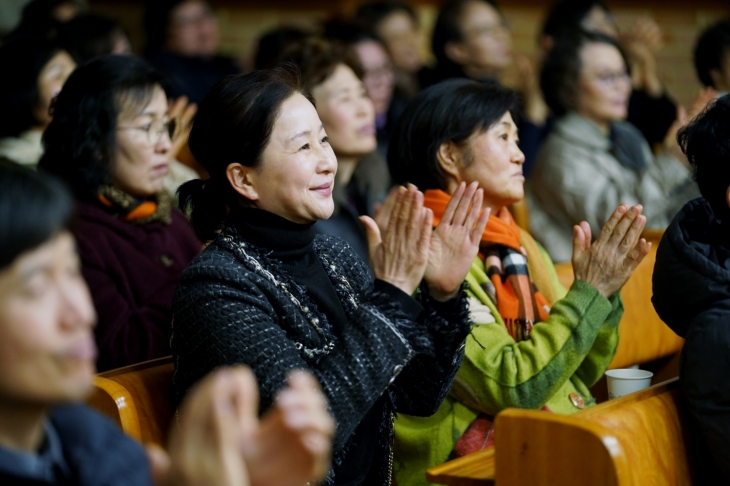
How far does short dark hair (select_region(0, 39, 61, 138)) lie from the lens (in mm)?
2979

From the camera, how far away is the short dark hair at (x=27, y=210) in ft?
3.21

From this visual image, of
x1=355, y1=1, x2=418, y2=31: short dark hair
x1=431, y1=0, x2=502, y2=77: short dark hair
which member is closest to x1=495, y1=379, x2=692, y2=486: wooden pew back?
x1=431, y1=0, x2=502, y2=77: short dark hair

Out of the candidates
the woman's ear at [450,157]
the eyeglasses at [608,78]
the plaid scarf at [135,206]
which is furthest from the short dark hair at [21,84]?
the eyeglasses at [608,78]

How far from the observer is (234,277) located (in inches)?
63.5

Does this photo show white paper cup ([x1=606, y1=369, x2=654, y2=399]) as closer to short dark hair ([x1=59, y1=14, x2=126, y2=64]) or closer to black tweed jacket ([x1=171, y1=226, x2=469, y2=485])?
black tweed jacket ([x1=171, y1=226, x2=469, y2=485])

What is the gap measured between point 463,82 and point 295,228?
0.71m

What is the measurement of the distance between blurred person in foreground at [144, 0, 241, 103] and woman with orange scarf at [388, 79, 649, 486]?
2.59m

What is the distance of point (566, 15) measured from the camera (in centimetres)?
479

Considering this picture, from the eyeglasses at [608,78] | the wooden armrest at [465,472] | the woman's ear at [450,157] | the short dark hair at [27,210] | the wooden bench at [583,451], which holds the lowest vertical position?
the wooden armrest at [465,472]

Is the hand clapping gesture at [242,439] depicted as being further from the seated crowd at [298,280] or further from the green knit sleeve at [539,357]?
the green knit sleeve at [539,357]

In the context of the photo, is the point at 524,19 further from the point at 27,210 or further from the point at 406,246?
the point at 27,210

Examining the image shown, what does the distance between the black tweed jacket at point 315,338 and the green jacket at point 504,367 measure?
7.7 inches

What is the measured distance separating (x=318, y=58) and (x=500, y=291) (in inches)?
49.9

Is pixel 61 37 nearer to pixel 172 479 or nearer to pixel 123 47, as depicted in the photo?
pixel 123 47
